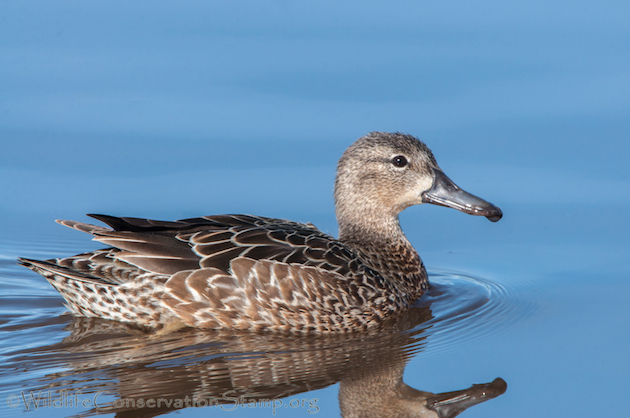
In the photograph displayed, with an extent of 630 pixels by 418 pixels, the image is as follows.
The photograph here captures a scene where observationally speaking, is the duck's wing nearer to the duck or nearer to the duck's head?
the duck

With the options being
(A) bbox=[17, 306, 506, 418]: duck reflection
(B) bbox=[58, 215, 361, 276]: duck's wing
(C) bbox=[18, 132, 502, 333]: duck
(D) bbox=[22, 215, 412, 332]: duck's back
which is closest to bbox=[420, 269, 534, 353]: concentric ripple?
(A) bbox=[17, 306, 506, 418]: duck reflection

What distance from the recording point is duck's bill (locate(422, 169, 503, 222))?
27.2ft

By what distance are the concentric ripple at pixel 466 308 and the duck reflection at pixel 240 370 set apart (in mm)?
202

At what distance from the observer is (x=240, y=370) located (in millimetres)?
6840

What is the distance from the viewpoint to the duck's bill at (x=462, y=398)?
20.8 feet

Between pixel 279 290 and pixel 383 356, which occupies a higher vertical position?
pixel 279 290

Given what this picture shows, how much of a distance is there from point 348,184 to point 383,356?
198 centimetres

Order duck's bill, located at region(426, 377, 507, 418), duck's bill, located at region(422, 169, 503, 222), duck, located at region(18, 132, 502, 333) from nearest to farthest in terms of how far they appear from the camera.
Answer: duck's bill, located at region(426, 377, 507, 418) < duck, located at region(18, 132, 502, 333) < duck's bill, located at region(422, 169, 503, 222)

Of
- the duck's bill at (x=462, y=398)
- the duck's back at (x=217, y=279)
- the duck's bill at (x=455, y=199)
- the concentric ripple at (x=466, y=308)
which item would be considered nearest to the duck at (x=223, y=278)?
the duck's back at (x=217, y=279)

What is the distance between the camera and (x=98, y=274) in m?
7.77

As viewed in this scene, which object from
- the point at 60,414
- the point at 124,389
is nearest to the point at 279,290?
the point at 124,389

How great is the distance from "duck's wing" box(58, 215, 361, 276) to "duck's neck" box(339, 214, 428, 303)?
0.52 metres

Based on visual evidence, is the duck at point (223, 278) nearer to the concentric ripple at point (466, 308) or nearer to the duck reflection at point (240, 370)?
the duck reflection at point (240, 370)

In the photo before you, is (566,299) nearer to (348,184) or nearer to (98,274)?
(348,184)
